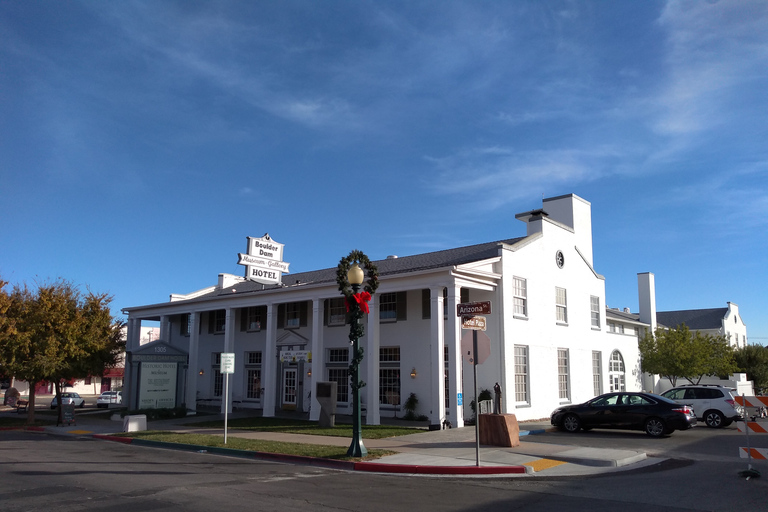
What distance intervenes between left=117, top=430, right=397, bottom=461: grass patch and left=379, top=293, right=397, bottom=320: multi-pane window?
8.66 metres

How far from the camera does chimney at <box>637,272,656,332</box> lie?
3922 cm

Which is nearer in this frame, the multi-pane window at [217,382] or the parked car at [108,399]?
the multi-pane window at [217,382]

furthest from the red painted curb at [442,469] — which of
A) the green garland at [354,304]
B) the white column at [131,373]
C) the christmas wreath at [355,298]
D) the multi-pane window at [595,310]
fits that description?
the multi-pane window at [595,310]

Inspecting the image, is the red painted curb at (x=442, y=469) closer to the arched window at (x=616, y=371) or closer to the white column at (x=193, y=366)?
the white column at (x=193, y=366)

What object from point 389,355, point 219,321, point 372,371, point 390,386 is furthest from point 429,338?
point 219,321

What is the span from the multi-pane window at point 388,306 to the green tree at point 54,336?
482 inches

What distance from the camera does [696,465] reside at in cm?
1302

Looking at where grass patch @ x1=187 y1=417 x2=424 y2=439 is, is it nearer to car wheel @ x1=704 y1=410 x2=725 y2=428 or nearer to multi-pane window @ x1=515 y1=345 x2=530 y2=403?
multi-pane window @ x1=515 y1=345 x2=530 y2=403

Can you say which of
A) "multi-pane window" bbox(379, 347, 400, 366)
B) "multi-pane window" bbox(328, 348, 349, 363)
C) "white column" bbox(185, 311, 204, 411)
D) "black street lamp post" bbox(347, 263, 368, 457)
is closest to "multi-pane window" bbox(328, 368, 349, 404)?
"multi-pane window" bbox(328, 348, 349, 363)

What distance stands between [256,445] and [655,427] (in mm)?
11868

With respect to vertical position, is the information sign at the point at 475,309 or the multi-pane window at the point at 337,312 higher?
the multi-pane window at the point at 337,312

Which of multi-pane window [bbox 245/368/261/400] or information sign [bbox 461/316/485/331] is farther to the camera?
multi-pane window [bbox 245/368/261/400]

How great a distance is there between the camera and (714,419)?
22234mm

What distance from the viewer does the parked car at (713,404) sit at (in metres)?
21.9
